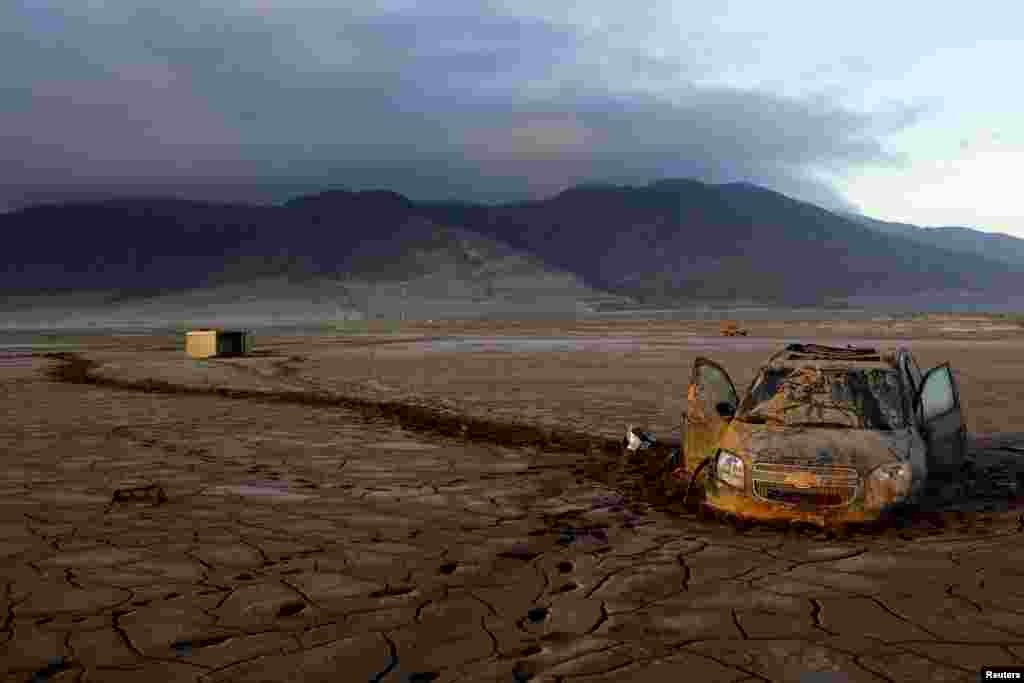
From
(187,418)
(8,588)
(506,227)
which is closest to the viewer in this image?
(8,588)

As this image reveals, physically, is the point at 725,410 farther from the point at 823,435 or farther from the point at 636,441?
the point at 636,441

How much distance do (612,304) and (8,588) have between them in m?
121

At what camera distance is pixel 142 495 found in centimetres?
850

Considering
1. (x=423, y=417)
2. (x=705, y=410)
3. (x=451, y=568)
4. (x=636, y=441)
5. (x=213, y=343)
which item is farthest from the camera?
(x=213, y=343)

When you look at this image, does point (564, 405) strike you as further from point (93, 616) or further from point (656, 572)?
point (93, 616)

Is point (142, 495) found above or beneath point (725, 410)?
beneath

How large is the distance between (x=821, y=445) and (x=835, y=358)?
1.43 m

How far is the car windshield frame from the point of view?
24.4 feet

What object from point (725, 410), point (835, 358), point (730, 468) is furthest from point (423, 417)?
point (730, 468)

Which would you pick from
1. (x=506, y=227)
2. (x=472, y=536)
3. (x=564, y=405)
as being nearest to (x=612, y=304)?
(x=506, y=227)

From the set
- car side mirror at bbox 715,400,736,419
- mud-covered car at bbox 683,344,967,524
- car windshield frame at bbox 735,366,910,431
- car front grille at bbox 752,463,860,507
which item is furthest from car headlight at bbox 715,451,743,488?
car side mirror at bbox 715,400,736,419

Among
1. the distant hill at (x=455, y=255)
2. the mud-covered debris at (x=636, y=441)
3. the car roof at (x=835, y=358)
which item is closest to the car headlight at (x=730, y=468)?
the car roof at (x=835, y=358)

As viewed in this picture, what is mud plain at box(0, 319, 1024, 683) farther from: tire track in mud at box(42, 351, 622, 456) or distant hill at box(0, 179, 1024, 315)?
distant hill at box(0, 179, 1024, 315)

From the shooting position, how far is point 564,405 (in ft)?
52.2
